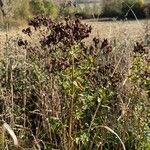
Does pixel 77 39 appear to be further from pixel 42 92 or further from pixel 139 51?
pixel 139 51

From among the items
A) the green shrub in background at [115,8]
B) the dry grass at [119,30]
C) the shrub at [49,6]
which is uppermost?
the shrub at [49,6]

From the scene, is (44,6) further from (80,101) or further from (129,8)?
(80,101)

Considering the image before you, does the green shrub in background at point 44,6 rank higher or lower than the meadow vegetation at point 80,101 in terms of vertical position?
higher

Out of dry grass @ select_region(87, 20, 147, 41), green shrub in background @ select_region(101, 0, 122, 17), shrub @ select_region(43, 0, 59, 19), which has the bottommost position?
green shrub in background @ select_region(101, 0, 122, 17)

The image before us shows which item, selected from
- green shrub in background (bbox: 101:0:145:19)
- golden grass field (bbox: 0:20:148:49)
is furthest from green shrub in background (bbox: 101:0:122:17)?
golden grass field (bbox: 0:20:148:49)

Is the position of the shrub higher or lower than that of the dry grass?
higher

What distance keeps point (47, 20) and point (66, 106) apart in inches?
31.2

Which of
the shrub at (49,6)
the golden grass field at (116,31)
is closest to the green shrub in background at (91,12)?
the golden grass field at (116,31)

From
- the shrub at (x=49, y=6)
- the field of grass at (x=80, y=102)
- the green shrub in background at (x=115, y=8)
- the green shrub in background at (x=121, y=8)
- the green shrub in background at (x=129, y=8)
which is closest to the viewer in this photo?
the field of grass at (x=80, y=102)

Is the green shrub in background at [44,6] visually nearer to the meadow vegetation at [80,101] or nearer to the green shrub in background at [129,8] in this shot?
the green shrub in background at [129,8]

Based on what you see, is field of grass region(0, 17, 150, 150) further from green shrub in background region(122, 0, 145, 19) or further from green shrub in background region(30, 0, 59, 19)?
green shrub in background region(30, 0, 59, 19)

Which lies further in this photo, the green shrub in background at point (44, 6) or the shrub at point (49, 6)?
the shrub at point (49, 6)

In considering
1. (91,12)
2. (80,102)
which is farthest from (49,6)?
(80,102)

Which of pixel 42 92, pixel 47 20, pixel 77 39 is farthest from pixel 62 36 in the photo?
pixel 47 20
